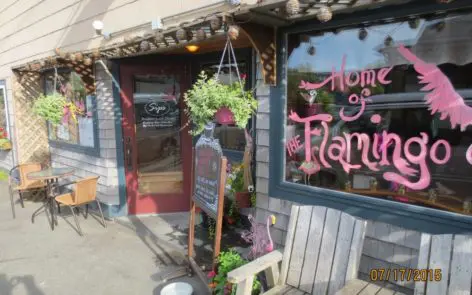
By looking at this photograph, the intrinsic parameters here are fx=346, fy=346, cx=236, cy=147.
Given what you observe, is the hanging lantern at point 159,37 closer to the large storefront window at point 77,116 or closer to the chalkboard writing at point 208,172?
the chalkboard writing at point 208,172

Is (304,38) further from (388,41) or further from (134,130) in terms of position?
(134,130)

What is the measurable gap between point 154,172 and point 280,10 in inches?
135

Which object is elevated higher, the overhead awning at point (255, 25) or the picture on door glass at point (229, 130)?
the overhead awning at point (255, 25)

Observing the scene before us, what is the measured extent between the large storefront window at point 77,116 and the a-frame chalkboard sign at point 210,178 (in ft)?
9.43

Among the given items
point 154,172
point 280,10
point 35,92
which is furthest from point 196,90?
point 35,92

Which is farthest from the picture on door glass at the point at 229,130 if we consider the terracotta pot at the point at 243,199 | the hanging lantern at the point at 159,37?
the hanging lantern at the point at 159,37

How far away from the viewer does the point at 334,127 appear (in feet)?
9.62

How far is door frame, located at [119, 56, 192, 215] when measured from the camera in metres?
5.02

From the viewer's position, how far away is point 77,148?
5988 millimetres

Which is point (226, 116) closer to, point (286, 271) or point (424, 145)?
point (286, 271)

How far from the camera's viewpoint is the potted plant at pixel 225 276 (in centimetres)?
277

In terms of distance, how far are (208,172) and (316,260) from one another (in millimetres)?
1214

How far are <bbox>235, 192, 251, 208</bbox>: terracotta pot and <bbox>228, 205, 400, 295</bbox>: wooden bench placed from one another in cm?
134

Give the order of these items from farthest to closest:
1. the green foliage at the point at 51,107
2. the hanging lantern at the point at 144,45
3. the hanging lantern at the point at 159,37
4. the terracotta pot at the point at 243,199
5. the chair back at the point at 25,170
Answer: the chair back at the point at 25,170 < the green foliage at the point at 51,107 < the terracotta pot at the point at 243,199 < the hanging lantern at the point at 144,45 < the hanging lantern at the point at 159,37
